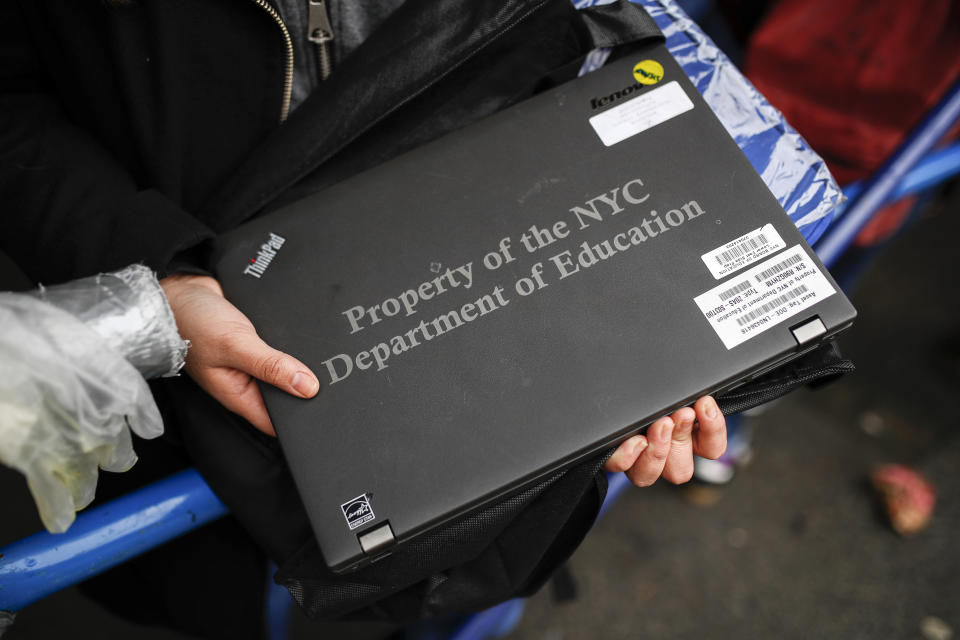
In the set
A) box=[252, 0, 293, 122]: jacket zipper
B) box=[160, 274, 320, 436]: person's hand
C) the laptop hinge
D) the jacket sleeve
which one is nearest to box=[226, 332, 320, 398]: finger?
box=[160, 274, 320, 436]: person's hand

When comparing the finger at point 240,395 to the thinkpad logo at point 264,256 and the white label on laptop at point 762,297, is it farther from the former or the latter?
the white label on laptop at point 762,297

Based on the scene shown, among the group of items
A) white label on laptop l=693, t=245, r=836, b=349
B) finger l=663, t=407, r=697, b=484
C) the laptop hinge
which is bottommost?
finger l=663, t=407, r=697, b=484

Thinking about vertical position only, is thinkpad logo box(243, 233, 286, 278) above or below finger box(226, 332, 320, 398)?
above

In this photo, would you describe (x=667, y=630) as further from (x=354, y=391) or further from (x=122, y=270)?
(x=122, y=270)

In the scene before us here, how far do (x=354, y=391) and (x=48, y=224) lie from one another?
0.35 metres

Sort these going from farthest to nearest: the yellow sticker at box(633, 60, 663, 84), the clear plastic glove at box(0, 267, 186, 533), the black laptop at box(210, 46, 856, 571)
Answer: the yellow sticker at box(633, 60, 663, 84), the black laptop at box(210, 46, 856, 571), the clear plastic glove at box(0, 267, 186, 533)

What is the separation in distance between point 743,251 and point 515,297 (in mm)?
204

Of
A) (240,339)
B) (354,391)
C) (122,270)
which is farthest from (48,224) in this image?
(354,391)

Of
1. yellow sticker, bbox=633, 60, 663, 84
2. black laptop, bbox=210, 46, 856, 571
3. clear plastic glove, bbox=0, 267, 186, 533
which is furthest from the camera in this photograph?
yellow sticker, bbox=633, 60, 663, 84

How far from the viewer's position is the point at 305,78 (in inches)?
28.4

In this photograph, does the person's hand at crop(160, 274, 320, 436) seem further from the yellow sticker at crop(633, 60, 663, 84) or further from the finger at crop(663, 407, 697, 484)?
the yellow sticker at crop(633, 60, 663, 84)

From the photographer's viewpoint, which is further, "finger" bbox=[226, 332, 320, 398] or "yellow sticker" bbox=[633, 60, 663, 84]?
"yellow sticker" bbox=[633, 60, 663, 84]

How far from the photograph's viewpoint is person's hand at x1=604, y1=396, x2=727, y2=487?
59cm

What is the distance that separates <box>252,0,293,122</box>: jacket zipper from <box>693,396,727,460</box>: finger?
51 cm
